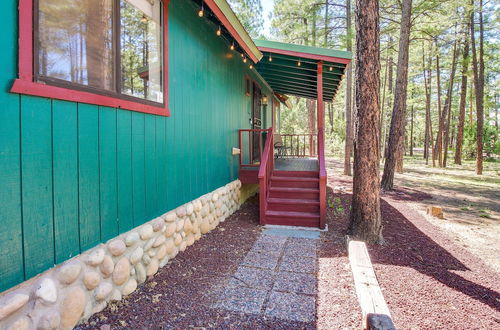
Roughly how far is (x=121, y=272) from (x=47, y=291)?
2.40 feet

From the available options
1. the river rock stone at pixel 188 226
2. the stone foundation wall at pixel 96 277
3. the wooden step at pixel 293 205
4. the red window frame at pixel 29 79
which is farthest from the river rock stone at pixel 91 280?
the wooden step at pixel 293 205

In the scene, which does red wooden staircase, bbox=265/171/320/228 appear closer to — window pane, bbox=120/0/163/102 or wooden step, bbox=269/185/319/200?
wooden step, bbox=269/185/319/200

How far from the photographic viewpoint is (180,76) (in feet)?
12.1

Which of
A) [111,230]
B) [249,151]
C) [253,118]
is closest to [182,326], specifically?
[111,230]

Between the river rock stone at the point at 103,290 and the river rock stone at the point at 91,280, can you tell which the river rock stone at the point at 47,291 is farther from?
the river rock stone at the point at 103,290

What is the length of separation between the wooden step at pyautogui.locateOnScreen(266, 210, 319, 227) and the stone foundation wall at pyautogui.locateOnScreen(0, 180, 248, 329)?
1.66 metres

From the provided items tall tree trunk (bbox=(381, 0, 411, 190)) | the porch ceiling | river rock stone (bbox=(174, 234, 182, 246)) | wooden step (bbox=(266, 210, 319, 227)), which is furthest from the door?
river rock stone (bbox=(174, 234, 182, 246))

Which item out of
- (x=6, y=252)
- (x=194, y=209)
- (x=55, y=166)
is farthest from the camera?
(x=194, y=209)

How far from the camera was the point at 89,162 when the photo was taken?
2215 millimetres

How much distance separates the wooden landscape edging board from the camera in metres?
1.75

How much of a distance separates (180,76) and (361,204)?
9.97ft

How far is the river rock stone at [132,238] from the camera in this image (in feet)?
8.63

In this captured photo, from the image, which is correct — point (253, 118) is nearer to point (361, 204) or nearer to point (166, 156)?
point (361, 204)

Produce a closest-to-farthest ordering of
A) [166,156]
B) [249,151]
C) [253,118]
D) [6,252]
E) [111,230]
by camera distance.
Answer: [6,252]
[111,230]
[166,156]
[249,151]
[253,118]
